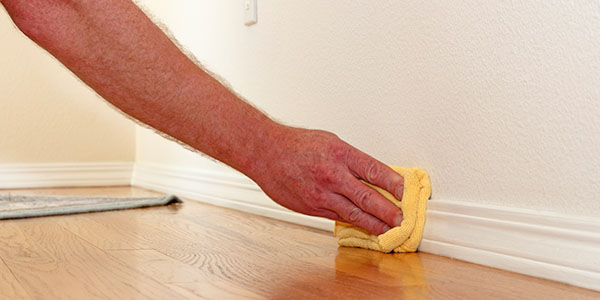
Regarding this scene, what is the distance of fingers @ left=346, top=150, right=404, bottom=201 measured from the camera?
3.87 feet

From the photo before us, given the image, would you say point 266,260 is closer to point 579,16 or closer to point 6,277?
point 6,277

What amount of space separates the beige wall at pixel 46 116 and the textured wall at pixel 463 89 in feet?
5.88

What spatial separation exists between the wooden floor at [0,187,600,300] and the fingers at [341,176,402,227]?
0.07 meters

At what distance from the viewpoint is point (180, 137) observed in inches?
40.7

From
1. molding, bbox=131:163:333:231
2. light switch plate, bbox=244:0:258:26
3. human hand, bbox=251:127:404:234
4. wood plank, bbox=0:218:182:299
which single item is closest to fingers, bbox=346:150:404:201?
human hand, bbox=251:127:404:234

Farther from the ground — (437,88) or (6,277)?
(437,88)

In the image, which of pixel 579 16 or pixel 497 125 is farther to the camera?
pixel 497 125

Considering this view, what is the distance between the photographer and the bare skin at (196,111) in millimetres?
880

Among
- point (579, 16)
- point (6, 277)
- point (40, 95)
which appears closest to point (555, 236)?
point (579, 16)

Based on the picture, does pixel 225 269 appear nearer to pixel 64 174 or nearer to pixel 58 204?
pixel 58 204

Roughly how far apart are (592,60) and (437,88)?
1.06ft

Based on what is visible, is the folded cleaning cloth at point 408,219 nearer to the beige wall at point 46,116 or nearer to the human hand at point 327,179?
the human hand at point 327,179

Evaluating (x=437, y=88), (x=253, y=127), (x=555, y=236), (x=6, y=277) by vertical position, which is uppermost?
(x=437, y=88)

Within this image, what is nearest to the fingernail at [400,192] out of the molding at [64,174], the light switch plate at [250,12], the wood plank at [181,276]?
the wood plank at [181,276]
